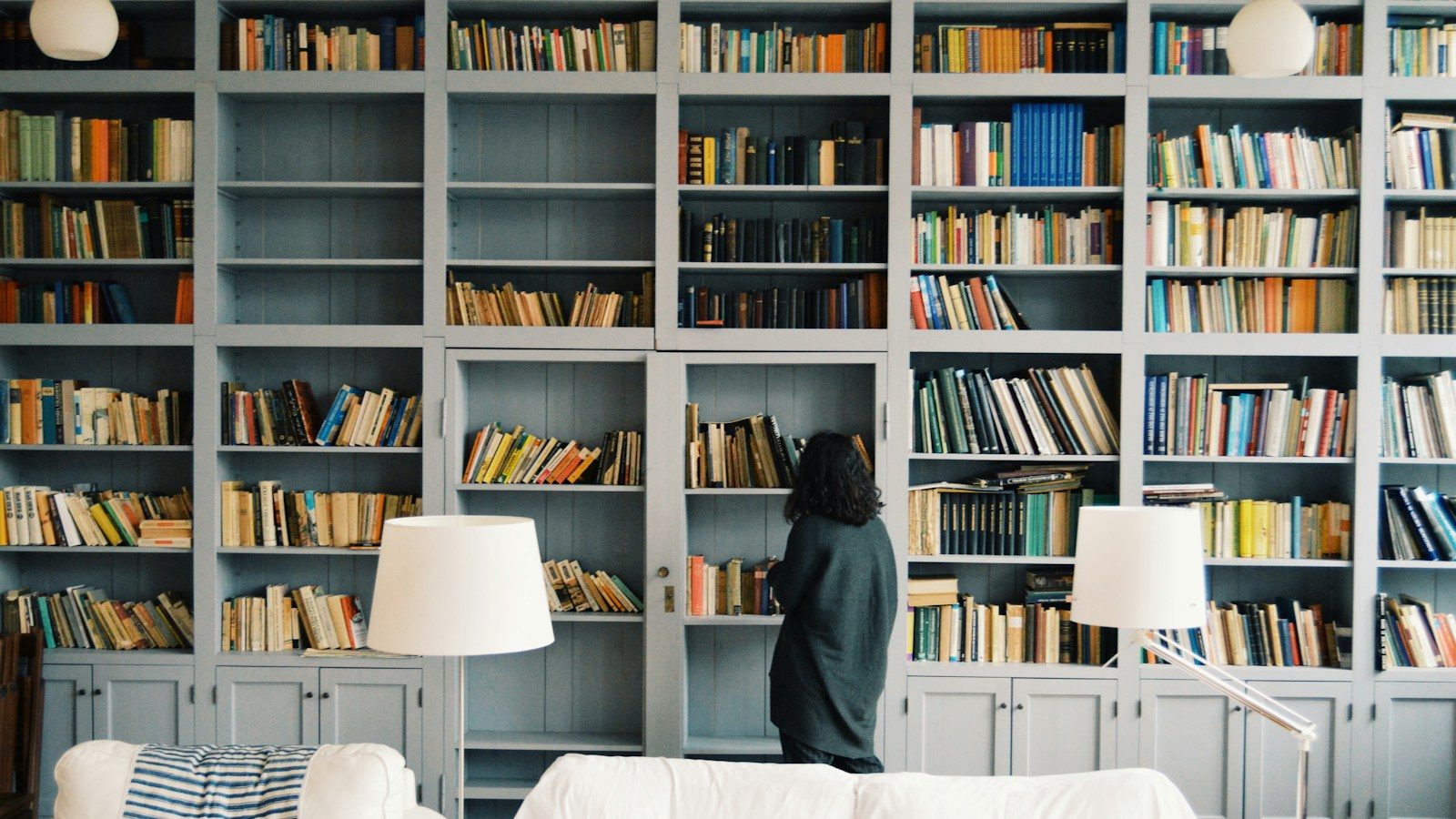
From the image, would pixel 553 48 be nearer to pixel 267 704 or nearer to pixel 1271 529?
pixel 267 704

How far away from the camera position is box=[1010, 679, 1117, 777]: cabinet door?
3.91 m

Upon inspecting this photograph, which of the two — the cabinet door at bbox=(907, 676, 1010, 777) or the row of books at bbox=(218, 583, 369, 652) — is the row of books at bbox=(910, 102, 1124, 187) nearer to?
the cabinet door at bbox=(907, 676, 1010, 777)

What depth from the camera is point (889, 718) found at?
154 inches

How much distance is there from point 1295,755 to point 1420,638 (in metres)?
0.65

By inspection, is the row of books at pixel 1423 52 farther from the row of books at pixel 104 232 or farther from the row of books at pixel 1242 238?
the row of books at pixel 104 232

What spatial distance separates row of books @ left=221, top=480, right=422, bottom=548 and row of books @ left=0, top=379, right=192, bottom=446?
37cm

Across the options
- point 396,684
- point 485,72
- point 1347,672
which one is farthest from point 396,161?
point 1347,672

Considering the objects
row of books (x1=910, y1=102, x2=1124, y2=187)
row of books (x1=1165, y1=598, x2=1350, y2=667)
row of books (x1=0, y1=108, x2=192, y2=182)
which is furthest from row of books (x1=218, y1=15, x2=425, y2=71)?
row of books (x1=1165, y1=598, x2=1350, y2=667)

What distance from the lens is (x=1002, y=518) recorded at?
4012mm

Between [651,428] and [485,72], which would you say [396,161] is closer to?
[485,72]

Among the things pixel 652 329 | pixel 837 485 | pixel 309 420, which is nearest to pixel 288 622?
pixel 309 420

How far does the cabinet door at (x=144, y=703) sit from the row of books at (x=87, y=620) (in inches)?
5.1

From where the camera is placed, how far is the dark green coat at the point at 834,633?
10.6ft

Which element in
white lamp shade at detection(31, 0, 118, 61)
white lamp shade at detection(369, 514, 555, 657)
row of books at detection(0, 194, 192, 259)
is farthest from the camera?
row of books at detection(0, 194, 192, 259)
